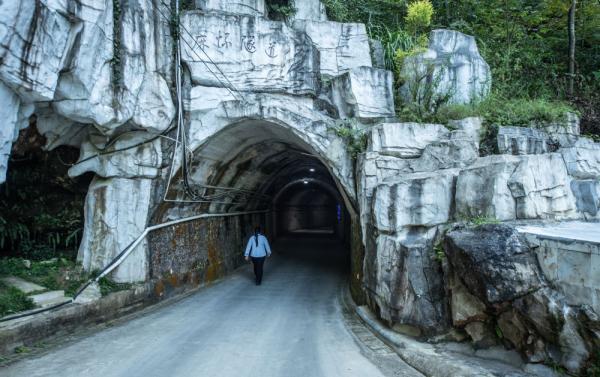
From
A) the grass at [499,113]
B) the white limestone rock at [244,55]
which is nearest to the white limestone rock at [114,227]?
the white limestone rock at [244,55]

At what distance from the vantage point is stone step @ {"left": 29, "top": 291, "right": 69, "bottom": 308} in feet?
19.7

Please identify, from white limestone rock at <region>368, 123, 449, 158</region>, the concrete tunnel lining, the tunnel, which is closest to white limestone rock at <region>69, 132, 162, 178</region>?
the tunnel

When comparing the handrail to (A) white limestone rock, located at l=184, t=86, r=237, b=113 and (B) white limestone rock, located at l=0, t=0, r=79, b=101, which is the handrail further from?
A: (B) white limestone rock, located at l=0, t=0, r=79, b=101

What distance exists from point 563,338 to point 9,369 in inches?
242

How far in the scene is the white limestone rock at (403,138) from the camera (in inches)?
281

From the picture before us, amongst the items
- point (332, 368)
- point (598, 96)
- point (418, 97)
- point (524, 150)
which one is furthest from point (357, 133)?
point (598, 96)

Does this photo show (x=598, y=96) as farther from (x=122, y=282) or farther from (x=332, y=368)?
(x=122, y=282)

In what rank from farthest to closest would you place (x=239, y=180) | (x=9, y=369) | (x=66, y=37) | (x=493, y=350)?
(x=239, y=180) < (x=66, y=37) < (x=9, y=369) < (x=493, y=350)

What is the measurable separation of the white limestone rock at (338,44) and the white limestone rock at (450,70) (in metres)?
1.28

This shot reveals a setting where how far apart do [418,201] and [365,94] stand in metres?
3.87

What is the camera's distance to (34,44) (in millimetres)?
5215

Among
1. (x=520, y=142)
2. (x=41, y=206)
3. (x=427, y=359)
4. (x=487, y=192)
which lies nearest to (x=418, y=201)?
(x=487, y=192)

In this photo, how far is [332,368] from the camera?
4.70m

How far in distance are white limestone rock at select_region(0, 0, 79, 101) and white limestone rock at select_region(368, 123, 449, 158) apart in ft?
17.5
